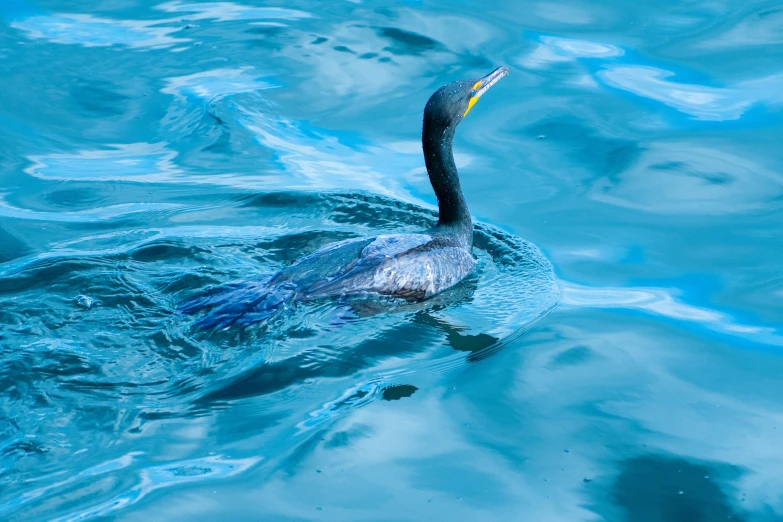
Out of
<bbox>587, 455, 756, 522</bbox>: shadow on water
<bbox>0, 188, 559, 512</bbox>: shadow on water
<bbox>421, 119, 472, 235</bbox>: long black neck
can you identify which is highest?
<bbox>421, 119, 472, 235</bbox>: long black neck

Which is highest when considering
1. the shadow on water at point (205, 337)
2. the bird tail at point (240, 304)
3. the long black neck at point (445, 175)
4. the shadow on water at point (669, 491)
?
the long black neck at point (445, 175)

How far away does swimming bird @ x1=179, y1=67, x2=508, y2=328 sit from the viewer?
5.71 meters

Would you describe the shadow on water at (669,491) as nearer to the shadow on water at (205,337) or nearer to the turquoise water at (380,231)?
the turquoise water at (380,231)

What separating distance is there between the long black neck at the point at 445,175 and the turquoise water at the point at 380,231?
380 millimetres

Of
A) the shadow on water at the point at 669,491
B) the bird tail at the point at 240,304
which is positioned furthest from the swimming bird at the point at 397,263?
the shadow on water at the point at 669,491

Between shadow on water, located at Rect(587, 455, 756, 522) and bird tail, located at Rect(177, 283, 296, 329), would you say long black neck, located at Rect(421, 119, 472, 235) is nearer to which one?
bird tail, located at Rect(177, 283, 296, 329)

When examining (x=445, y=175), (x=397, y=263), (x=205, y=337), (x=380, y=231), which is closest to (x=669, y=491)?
(x=397, y=263)

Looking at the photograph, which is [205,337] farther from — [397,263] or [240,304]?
[397,263]

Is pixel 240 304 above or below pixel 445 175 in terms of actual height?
below

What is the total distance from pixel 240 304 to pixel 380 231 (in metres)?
1.66

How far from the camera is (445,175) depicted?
6621 millimetres

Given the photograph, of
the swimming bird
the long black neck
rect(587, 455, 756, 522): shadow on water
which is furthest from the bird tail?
rect(587, 455, 756, 522): shadow on water

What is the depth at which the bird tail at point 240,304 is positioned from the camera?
5.52m

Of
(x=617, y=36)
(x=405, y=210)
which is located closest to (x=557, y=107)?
(x=617, y=36)
